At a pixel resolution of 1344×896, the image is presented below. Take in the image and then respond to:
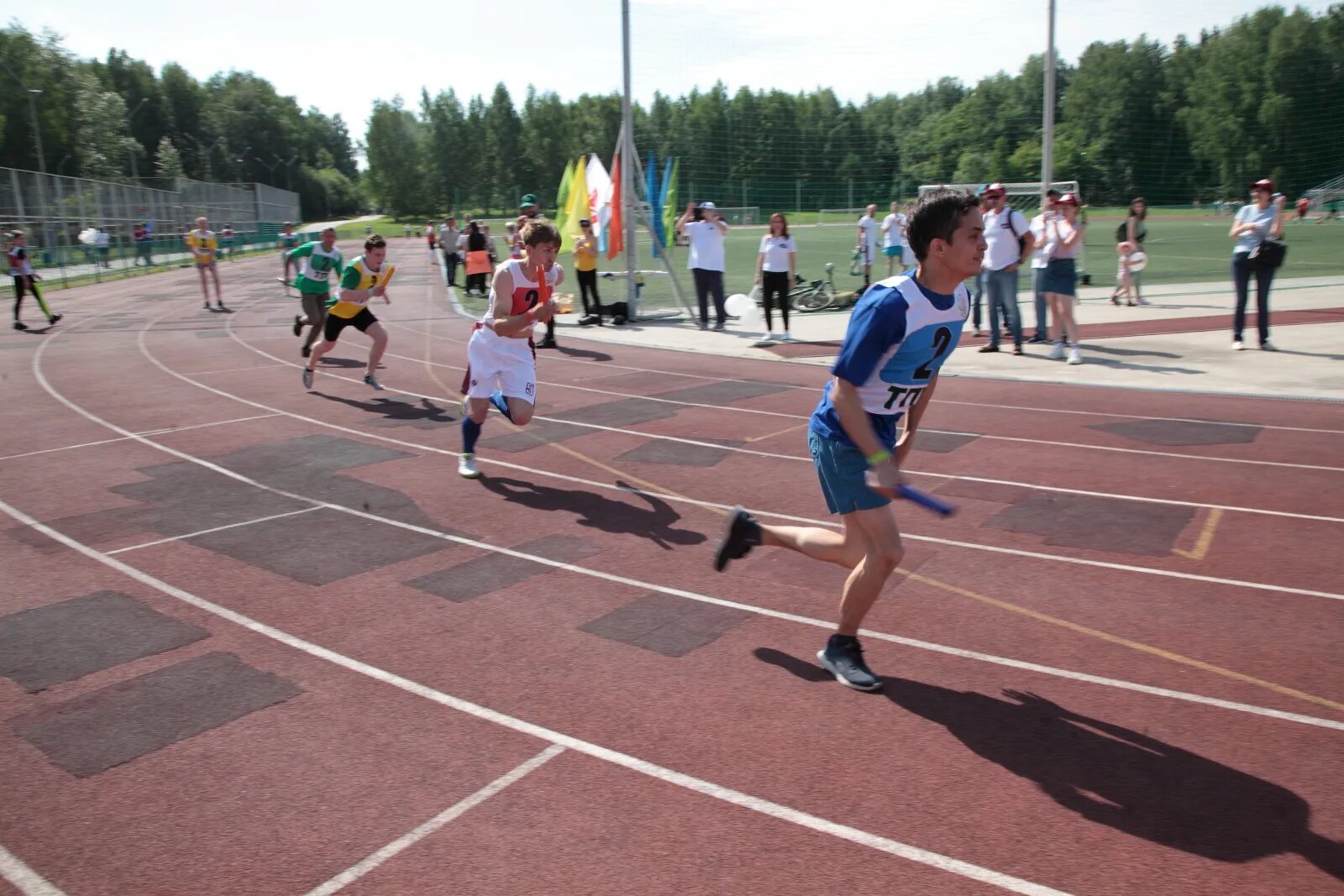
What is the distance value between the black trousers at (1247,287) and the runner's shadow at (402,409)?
33.2 ft

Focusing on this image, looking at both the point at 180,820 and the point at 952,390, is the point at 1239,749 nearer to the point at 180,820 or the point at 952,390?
the point at 180,820

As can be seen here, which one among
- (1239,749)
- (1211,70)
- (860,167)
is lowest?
(1239,749)

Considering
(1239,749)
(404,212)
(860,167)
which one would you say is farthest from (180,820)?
(404,212)

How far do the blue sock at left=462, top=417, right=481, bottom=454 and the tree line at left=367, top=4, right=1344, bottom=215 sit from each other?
46.9 feet

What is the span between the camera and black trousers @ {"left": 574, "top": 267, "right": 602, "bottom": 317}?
1866 centimetres

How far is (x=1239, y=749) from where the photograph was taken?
12.9 feet

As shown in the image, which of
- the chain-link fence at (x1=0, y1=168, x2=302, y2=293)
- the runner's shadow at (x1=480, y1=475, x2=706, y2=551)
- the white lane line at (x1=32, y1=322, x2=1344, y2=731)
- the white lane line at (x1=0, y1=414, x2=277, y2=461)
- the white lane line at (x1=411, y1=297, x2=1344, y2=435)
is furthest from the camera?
the chain-link fence at (x1=0, y1=168, x2=302, y2=293)

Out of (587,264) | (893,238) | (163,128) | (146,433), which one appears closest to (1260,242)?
(893,238)

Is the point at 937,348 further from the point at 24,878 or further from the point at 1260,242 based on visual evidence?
the point at 1260,242

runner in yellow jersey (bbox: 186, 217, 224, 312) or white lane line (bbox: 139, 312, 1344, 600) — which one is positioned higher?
runner in yellow jersey (bbox: 186, 217, 224, 312)

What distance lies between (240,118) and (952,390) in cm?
13460

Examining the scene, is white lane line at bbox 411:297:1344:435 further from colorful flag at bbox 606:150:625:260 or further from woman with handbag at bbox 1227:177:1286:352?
colorful flag at bbox 606:150:625:260

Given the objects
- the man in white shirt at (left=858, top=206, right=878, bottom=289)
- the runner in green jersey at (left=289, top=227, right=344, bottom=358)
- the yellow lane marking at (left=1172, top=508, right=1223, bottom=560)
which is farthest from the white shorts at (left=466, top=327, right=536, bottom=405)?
the man in white shirt at (left=858, top=206, right=878, bottom=289)

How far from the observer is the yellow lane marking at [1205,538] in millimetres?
6191
